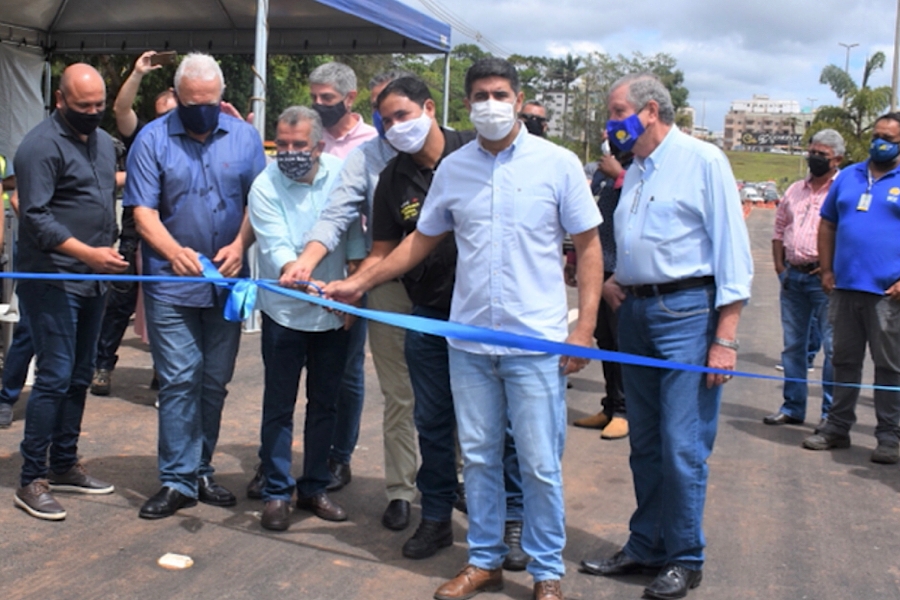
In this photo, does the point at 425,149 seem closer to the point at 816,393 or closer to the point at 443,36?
the point at 816,393

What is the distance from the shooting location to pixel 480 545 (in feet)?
13.7

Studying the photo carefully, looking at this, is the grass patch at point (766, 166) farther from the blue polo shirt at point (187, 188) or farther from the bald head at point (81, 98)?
the bald head at point (81, 98)

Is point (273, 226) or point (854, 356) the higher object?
point (273, 226)

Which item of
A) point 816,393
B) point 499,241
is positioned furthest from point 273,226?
point 816,393

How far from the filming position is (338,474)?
5.59 metres

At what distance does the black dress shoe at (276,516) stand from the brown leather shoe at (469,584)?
1025 mm

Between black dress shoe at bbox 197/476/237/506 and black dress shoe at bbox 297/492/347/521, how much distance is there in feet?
1.23

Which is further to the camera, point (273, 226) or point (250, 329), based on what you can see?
point (250, 329)

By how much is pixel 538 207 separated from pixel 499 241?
0.65 feet

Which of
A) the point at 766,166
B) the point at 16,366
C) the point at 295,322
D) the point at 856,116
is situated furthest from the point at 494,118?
the point at 766,166

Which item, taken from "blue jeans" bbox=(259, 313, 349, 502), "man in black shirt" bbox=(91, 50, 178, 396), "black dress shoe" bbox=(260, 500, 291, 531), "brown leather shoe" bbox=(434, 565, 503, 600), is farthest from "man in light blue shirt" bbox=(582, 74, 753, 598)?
"man in black shirt" bbox=(91, 50, 178, 396)

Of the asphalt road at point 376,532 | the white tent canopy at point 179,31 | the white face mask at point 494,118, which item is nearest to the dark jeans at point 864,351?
the asphalt road at point 376,532

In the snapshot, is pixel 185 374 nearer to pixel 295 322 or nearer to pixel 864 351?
pixel 295 322

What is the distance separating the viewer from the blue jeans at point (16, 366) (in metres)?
6.36
